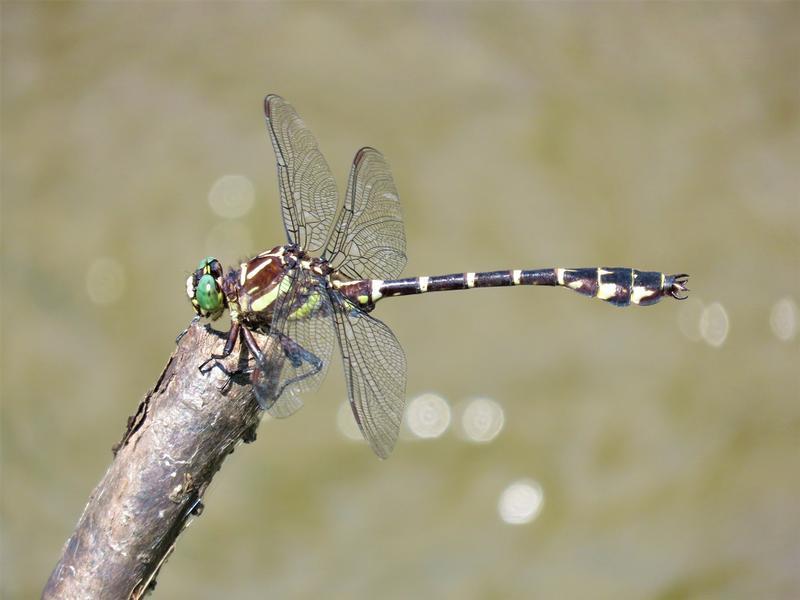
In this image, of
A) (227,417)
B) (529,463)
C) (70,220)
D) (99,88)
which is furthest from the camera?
(99,88)

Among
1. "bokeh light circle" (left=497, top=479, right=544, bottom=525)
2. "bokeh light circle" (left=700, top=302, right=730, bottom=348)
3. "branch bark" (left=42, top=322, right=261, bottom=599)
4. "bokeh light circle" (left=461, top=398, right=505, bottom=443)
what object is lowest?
"branch bark" (left=42, top=322, right=261, bottom=599)

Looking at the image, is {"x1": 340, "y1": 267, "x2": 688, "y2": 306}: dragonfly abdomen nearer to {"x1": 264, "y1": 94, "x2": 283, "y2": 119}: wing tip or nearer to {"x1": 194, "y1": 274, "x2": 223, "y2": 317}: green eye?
{"x1": 194, "y1": 274, "x2": 223, "y2": 317}: green eye

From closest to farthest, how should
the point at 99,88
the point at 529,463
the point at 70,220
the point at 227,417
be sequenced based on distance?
the point at 227,417, the point at 529,463, the point at 70,220, the point at 99,88

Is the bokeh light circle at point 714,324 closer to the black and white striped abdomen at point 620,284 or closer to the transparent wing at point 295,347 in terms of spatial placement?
the black and white striped abdomen at point 620,284

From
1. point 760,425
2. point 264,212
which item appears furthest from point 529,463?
point 264,212

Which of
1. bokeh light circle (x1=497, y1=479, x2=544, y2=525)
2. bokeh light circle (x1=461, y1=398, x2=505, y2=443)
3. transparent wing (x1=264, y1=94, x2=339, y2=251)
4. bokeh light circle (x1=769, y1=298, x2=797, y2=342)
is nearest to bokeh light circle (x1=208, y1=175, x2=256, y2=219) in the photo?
bokeh light circle (x1=461, y1=398, x2=505, y2=443)

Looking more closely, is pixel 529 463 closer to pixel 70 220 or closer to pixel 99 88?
pixel 70 220
